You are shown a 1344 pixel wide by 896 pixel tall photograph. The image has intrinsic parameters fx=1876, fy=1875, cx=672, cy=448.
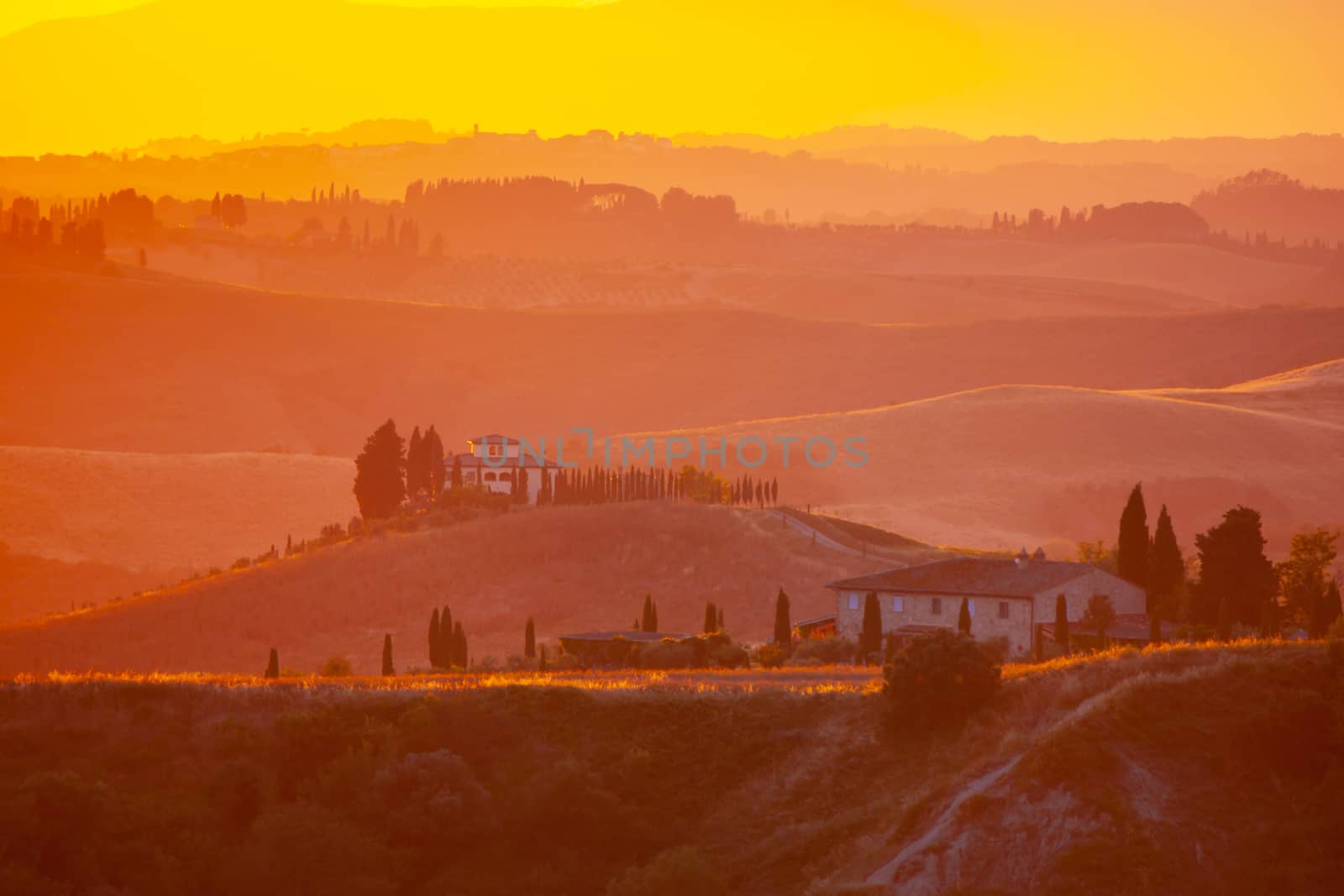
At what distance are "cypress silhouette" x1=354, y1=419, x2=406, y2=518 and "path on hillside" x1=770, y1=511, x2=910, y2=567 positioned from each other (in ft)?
83.0

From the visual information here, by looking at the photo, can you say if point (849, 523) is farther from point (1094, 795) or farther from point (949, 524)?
point (1094, 795)

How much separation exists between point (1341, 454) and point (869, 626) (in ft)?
316

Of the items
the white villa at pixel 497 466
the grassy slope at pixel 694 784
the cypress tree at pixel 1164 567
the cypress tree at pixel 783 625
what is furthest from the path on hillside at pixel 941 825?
the white villa at pixel 497 466

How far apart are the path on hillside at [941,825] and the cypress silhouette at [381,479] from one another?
269 feet

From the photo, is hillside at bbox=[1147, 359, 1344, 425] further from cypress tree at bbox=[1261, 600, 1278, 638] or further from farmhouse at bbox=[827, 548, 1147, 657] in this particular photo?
cypress tree at bbox=[1261, 600, 1278, 638]

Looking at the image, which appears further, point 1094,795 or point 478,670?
point 478,670

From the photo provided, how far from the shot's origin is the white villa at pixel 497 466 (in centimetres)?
11300

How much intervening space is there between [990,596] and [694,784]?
29.1m

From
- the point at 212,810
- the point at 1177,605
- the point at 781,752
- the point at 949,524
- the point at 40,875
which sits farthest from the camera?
the point at 949,524

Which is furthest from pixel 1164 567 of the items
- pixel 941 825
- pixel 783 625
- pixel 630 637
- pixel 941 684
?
pixel 941 825

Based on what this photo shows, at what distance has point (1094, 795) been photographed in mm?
28453

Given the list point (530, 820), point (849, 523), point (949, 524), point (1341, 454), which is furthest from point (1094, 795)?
point (1341, 454)

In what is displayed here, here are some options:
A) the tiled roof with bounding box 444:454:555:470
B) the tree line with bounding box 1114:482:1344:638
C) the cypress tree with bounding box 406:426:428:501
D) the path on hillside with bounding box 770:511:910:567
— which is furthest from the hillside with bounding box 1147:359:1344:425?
the tree line with bounding box 1114:482:1344:638

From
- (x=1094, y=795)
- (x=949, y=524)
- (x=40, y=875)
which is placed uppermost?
(x=1094, y=795)
